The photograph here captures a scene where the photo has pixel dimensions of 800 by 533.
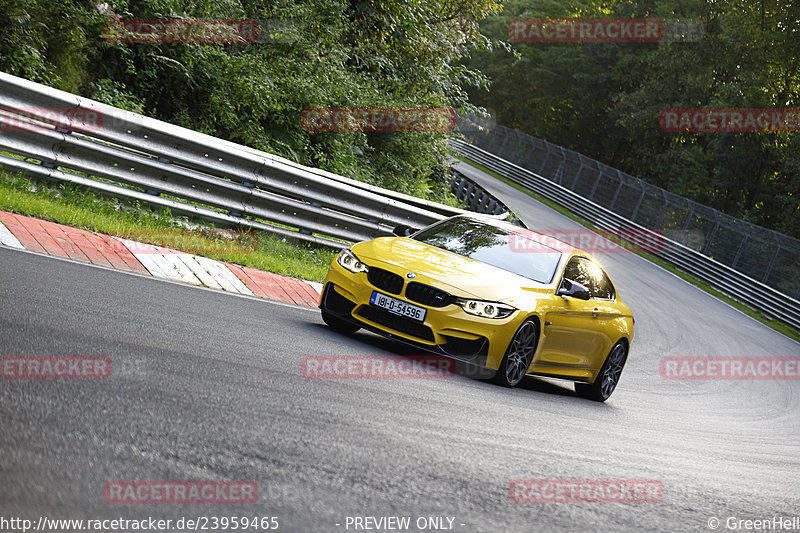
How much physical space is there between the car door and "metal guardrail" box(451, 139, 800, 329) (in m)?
23.1

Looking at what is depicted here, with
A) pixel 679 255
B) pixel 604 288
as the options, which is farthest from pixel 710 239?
pixel 604 288

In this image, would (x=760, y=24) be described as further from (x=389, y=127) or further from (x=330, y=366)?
(x=330, y=366)

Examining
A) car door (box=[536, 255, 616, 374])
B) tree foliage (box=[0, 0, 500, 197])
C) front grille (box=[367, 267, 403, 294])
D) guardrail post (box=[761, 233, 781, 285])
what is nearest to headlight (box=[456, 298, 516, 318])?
front grille (box=[367, 267, 403, 294])

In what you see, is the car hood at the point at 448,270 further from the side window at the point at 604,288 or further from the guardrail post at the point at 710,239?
the guardrail post at the point at 710,239

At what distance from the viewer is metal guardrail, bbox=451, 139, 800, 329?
32.2 meters

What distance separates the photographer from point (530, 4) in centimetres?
6888

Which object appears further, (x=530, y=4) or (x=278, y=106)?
(x=530, y=4)

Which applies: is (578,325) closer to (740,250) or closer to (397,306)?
(397,306)

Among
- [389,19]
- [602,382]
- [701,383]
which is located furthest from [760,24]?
[602,382]

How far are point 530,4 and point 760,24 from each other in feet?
74.0

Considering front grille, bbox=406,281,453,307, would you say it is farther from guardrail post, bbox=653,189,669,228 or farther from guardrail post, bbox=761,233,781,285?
guardrail post, bbox=653,189,669,228

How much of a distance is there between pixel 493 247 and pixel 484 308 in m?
1.61

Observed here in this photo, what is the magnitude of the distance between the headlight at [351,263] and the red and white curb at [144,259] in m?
1.31

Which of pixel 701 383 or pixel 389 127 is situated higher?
pixel 389 127
